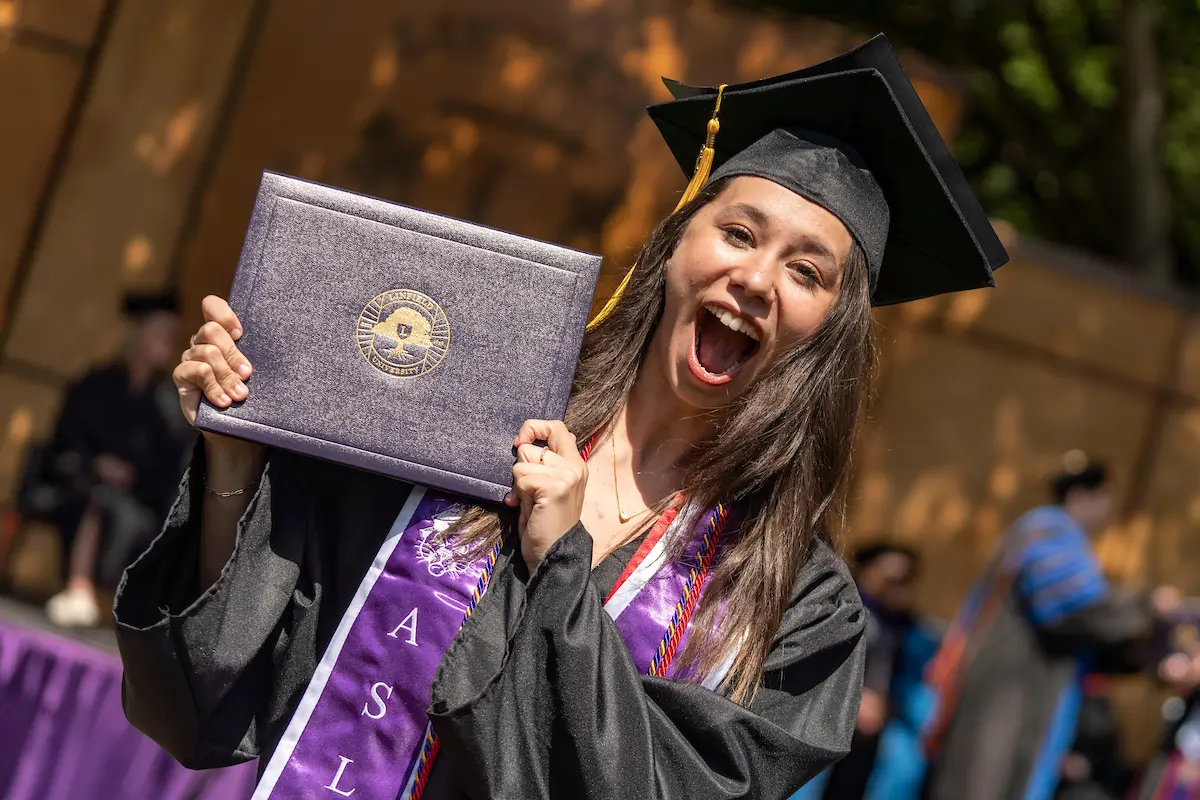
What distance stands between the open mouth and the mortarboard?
0.20 meters

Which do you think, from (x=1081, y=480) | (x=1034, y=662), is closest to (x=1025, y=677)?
(x=1034, y=662)

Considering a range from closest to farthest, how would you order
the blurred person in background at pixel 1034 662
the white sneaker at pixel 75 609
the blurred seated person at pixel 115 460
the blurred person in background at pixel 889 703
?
the white sneaker at pixel 75 609 < the blurred seated person at pixel 115 460 < the blurred person in background at pixel 1034 662 < the blurred person in background at pixel 889 703

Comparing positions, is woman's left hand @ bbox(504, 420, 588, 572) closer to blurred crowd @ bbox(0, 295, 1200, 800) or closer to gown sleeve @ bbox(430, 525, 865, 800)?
gown sleeve @ bbox(430, 525, 865, 800)

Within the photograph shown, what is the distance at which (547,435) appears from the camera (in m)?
1.89

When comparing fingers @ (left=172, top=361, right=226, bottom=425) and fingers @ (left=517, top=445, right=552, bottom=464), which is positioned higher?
fingers @ (left=517, top=445, right=552, bottom=464)

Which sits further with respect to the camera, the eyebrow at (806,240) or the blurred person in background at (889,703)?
the blurred person in background at (889,703)

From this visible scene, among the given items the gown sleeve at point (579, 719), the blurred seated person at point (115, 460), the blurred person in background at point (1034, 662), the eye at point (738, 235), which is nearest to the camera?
the gown sleeve at point (579, 719)

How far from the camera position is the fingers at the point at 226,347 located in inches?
73.5

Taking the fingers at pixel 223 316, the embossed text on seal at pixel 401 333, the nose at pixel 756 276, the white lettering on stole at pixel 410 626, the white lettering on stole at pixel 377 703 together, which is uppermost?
the nose at pixel 756 276

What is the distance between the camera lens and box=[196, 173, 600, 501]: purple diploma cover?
189 cm

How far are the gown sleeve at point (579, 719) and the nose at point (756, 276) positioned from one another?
45 cm

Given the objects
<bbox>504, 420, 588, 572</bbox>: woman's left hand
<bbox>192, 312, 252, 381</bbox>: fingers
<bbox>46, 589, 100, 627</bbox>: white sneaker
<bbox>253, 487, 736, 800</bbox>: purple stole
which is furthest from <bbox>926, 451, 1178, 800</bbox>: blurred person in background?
<bbox>192, 312, 252, 381</bbox>: fingers

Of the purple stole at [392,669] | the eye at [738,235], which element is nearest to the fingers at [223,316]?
the purple stole at [392,669]

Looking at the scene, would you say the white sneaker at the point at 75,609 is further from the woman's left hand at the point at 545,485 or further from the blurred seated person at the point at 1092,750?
the blurred seated person at the point at 1092,750
